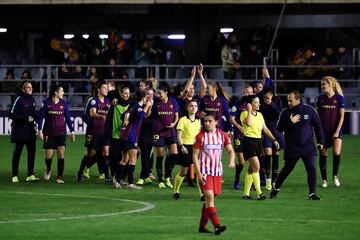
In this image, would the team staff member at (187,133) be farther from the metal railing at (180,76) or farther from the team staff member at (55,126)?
the metal railing at (180,76)

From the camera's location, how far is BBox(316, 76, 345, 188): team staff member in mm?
23562

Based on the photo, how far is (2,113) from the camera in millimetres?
36719

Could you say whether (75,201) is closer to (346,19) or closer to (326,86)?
(326,86)

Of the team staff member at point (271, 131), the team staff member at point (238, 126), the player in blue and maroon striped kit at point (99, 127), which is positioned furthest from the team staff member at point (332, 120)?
the player in blue and maroon striped kit at point (99, 127)

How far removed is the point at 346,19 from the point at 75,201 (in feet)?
73.3

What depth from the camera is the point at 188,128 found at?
862 inches

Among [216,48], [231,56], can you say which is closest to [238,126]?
[231,56]

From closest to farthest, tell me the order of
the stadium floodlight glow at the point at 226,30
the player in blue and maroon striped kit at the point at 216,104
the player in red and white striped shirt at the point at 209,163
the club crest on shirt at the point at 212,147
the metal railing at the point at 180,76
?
the player in red and white striped shirt at the point at 209,163 < the club crest on shirt at the point at 212,147 < the player in blue and maroon striped kit at the point at 216,104 < the metal railing at the point at 180,76 < the stadium floodlight glow at the point at 226,30

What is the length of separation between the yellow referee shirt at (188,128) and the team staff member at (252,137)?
0.85 m

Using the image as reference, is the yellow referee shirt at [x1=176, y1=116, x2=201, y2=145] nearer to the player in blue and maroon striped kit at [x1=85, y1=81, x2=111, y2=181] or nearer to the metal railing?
the player in blue and maroon striped kit at [x1=85, y1=81, x2=111, y2=181]

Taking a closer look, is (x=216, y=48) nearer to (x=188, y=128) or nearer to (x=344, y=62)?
(x=344, y=62)

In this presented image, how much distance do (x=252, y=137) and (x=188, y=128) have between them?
1.17 metres

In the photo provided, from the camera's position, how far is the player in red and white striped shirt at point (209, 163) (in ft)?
54.9

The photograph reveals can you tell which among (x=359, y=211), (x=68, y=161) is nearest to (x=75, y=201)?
(x=359, y=211)
